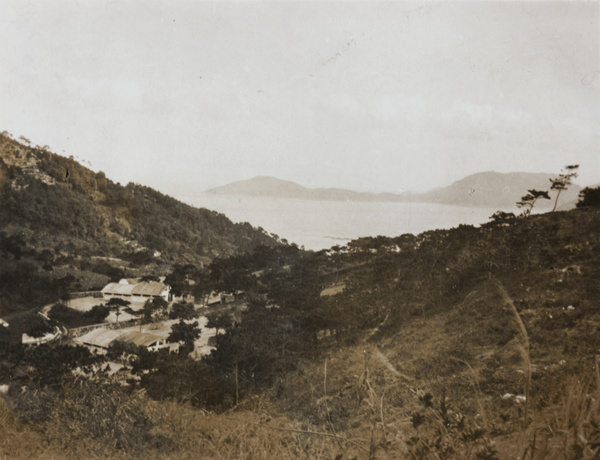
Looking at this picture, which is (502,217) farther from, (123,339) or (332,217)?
(123,339)

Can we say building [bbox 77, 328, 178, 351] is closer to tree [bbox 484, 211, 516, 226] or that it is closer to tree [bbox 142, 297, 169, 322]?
tree [bbox 142, 297, 169, 322]

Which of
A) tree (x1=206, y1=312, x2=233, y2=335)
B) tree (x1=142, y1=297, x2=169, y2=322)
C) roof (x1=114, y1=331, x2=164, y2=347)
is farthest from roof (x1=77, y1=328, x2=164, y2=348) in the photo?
tree (x1=206, y1=312, x2=233, y2=335)

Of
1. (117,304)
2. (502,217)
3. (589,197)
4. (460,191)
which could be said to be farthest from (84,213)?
(589,197)

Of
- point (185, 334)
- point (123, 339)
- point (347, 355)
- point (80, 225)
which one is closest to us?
point (347, 355)

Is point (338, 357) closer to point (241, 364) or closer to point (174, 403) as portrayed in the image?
point (241, 364)

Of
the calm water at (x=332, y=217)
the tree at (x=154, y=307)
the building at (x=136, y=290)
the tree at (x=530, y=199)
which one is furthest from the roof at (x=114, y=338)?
the tree at (x=530, y=199)

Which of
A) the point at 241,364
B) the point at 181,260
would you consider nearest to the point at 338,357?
the point at 241,364

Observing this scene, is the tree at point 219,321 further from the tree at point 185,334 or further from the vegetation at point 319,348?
the tree at point 185,334
